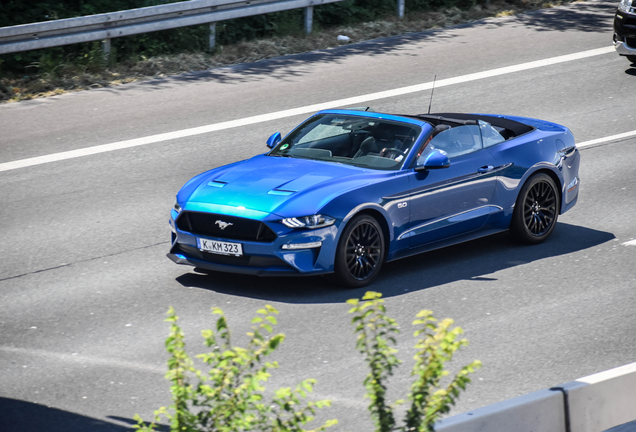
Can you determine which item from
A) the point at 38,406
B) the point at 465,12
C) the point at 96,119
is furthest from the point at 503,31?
the point at 38,406

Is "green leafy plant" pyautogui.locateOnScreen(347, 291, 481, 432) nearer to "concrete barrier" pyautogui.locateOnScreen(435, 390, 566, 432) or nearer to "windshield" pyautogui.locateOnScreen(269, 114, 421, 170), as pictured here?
"concrete barrier" pyautogui.locateOnScreen(435, 390, 566, 432)

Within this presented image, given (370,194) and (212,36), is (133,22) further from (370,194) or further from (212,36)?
(370,194)

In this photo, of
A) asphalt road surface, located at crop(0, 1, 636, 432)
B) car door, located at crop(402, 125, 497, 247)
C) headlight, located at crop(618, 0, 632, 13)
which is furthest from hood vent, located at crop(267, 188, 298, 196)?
headlight, located at crop(618, 0, 632, 13)

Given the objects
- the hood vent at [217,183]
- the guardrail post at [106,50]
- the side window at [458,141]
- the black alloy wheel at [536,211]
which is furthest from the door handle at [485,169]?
the guardrail post at [106,50]

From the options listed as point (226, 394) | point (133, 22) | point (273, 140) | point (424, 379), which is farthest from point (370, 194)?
point (133, 22)

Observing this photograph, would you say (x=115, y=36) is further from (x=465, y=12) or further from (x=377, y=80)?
(x=465, y=12)

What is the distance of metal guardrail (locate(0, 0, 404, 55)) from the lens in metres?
15.3

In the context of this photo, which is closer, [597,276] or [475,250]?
[597,276]

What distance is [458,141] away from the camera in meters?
9.29

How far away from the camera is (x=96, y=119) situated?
13.8m

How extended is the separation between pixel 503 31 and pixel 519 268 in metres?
11.0

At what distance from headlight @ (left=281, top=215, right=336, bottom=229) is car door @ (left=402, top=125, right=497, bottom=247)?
1017mm

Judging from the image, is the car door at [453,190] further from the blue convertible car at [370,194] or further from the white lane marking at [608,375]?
the white lane marking at [608,375]

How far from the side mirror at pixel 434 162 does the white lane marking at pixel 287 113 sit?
5.33 metres
